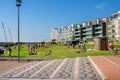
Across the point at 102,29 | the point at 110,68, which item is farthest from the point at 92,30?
the point at 110,68

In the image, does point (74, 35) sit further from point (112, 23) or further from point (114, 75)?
point (114, 75)

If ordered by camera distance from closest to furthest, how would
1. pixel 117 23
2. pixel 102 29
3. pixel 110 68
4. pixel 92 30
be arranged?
pixel 110 68, pixel 117 23, pixel 102 29, pixel 92 30

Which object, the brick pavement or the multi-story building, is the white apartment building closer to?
the multi-story building

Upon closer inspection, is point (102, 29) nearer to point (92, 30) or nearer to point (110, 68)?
point (92, 30)

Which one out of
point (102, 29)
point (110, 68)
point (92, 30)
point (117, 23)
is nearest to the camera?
point (110, 68)

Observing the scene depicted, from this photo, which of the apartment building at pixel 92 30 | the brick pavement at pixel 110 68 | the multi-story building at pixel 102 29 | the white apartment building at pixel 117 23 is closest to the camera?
the brick pavement at pixel 110 68

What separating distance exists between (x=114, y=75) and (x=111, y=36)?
Answer: 121052 mm

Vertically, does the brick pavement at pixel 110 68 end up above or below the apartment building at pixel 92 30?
below

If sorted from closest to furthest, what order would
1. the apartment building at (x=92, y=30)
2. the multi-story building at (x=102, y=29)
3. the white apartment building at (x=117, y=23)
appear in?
the white apartment building at (x=117, y=23)
the multi-story building at (x=102, y=29)
the apartment building at (x=92, y=30)

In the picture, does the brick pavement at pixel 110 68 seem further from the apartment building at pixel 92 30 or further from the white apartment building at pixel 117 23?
the apartment building at pixel 92 30

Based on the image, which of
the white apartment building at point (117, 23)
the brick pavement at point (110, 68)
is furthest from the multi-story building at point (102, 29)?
the brick pavement at point (110, 68)

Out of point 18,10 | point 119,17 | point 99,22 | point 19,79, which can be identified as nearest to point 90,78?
point 19,79

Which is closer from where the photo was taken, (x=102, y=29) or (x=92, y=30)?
(x=102, y=29)

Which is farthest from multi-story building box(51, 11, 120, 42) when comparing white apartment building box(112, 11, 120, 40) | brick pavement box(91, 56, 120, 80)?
brick pavement box(91, 56, 120, 80)
